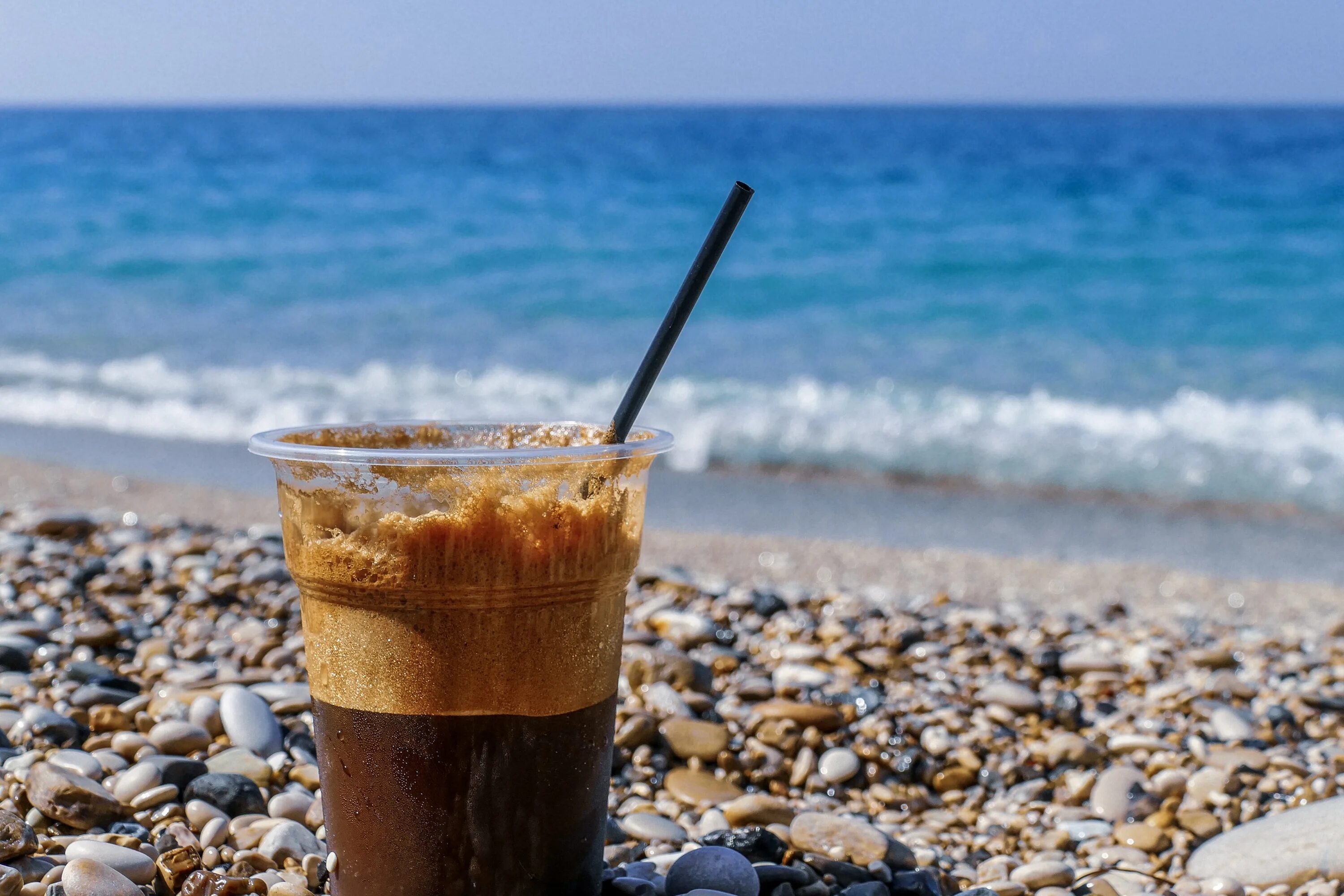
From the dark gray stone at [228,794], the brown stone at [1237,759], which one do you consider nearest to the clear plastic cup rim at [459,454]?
the dark gray stone at [228,794]

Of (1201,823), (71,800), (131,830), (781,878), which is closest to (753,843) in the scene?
(781,878)

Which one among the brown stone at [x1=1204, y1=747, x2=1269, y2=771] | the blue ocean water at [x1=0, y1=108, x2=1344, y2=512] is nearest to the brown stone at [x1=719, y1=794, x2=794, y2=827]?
the brown stone at [x1=1204, y1=747, x2=1269, y2=771]

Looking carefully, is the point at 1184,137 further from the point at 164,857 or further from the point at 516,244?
the point at 164,857

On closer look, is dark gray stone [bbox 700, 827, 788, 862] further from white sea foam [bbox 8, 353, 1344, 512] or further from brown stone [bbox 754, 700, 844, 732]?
white sea foam [bbox 8, 353, 1344, 512]

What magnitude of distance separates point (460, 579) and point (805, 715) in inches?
59.5

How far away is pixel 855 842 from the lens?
233 centimetres

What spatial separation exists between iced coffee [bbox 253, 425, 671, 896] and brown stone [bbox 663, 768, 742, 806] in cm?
83

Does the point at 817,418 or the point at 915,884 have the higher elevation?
the point at 817,418

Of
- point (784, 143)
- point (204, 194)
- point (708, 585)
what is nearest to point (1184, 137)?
point (784, 143)

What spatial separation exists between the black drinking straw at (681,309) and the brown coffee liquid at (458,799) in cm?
46

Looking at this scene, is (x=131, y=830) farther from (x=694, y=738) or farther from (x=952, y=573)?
(x=952, y=573)

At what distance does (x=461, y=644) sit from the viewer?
1.70 metres

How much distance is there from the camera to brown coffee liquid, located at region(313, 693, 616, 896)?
1744 mm

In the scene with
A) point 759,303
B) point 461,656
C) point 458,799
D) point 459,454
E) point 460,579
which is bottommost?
point 458,799
